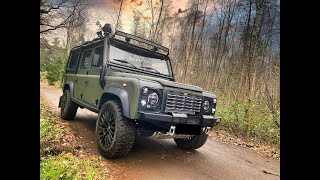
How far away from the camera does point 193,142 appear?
4406 mm

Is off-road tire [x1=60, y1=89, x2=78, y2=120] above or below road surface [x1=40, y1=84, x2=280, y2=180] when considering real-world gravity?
above

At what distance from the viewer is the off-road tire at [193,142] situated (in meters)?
4.36

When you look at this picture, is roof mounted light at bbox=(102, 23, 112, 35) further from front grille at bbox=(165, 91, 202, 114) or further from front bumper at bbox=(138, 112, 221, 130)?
front bumper at bbox=(138, 112, 221, 130)

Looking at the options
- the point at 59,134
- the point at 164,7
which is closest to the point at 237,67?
the point at 164,7

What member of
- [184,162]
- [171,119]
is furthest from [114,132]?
[184,162]

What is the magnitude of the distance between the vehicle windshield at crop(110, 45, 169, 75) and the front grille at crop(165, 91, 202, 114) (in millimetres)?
1294

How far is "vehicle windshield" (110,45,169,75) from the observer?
167 inches

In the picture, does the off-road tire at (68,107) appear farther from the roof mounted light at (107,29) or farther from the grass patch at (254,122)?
the grass patch at (254,122)

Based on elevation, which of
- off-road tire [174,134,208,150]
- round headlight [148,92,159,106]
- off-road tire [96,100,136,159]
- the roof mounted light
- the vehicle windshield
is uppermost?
the roof mounted light

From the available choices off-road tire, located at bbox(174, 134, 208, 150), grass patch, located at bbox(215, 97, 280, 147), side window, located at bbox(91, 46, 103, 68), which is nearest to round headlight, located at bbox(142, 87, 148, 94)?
side window, located at bbox(91, 46, 103, 68)

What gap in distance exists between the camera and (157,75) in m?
4.50

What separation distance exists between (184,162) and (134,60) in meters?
1.99

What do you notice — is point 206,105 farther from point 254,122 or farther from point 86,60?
point 254,122
